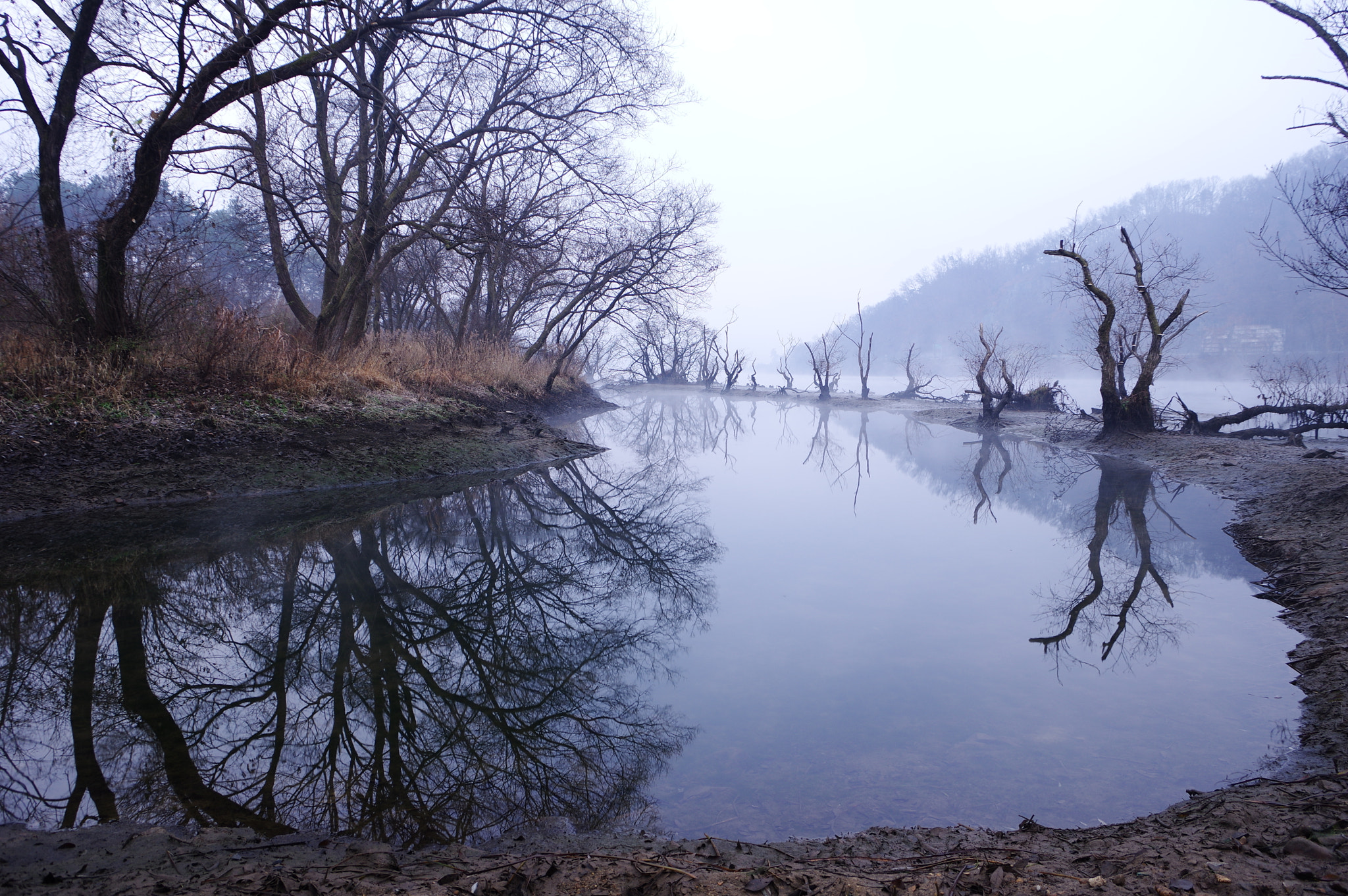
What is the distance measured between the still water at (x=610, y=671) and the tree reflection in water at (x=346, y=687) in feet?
0.07

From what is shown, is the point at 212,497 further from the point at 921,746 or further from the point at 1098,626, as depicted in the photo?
the point at 1098,626

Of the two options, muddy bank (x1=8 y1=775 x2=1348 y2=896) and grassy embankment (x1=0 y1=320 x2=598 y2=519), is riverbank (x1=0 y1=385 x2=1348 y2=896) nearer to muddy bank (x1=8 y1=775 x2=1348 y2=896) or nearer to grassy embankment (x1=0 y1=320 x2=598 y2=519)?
muddy bank (x1=8 y1=775 x2=1348 y2=896)

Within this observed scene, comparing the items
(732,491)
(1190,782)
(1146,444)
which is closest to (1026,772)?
(1190,782)

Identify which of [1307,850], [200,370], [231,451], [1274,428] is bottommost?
[1307,850]

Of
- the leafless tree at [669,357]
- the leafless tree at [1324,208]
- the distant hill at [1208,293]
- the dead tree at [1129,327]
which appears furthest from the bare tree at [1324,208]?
the leafless tree at [669,357]

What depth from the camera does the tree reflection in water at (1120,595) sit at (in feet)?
16.7

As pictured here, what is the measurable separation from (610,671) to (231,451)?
690cm

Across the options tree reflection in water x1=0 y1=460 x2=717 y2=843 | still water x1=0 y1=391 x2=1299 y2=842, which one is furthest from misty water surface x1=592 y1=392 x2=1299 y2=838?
tree reflection in water x1=0 y1=460 x2=717 y2=843

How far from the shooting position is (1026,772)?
3.33m

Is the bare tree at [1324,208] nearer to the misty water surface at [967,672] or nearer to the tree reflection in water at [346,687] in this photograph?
the misty water surface at [967,672]

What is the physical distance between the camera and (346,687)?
155 inches

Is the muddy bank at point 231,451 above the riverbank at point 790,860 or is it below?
above

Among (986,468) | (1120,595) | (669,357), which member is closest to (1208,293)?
(669,357)

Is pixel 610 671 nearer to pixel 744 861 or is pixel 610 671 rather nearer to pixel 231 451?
pixel 744 861
